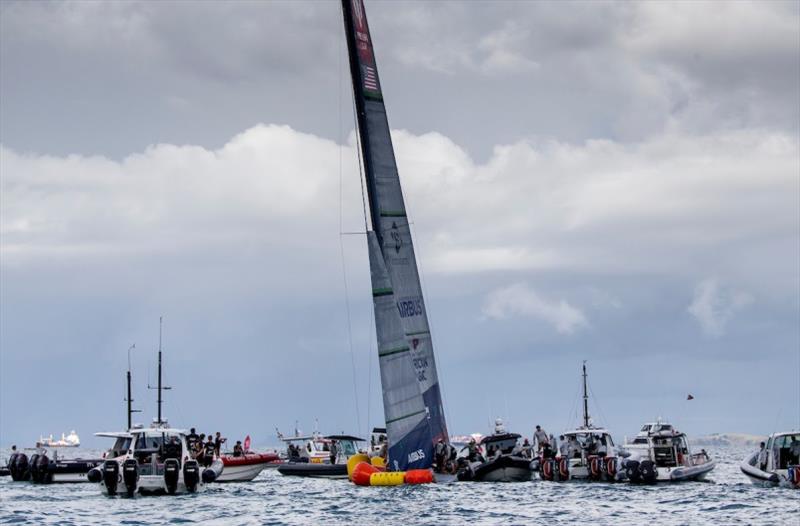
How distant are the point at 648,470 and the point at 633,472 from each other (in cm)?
64

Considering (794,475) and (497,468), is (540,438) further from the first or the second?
(794,475)

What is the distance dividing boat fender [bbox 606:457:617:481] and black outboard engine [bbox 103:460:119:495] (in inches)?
825

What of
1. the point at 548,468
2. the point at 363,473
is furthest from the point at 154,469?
the point at 548,468

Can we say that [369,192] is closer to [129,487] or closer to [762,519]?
[129,487]

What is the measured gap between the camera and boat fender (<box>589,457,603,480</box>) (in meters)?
57.8

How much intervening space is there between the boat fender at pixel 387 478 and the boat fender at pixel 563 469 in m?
9.58

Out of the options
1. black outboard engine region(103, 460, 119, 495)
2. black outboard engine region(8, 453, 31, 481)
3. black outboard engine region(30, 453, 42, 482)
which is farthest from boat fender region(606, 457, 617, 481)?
black outboard engine region(8, 453, 31, 481)

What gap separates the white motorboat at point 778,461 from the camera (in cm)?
4962

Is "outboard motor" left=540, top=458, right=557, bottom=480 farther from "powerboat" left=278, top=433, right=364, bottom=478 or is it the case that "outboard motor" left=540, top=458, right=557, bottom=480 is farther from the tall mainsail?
"powerboat" left=278, top=433, right=364, bottom=478

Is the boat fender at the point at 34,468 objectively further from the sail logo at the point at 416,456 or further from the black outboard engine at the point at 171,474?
the sail logo at the point at 416,456

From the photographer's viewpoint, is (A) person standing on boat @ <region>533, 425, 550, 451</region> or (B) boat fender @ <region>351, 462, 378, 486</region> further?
(A) person standing on boat @ <region>533, 425, 550, 451</region>

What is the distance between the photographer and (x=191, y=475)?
5144 centimetres

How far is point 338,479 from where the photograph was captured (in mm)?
71625

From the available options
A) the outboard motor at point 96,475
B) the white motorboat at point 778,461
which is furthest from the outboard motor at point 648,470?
the outboard motor at point 96,475
